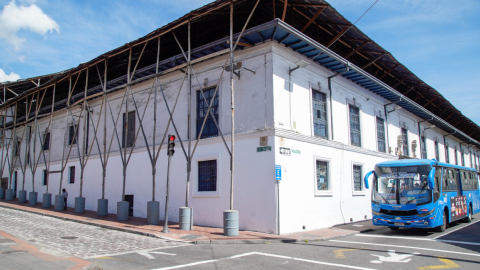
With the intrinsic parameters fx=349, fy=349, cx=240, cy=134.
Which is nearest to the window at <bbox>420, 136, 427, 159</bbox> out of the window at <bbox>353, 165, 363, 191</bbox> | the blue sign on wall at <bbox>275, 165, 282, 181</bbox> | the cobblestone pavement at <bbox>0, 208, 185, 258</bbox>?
the window at <bbox>353, 165, 363, 191</bbox>

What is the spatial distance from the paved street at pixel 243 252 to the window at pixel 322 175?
280 cm

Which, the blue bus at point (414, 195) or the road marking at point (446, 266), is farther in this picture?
the blue bus at point (414, 195)

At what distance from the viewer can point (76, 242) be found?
33.8ft

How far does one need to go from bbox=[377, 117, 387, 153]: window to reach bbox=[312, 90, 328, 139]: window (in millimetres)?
6195

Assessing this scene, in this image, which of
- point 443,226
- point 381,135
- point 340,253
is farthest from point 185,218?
point 381,135

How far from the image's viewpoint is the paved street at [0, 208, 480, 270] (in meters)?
7.32

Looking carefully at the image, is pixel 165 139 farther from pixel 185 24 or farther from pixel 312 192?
pixel 312 192

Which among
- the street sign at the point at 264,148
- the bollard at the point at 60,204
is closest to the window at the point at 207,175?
the street sign at the point at 264,148

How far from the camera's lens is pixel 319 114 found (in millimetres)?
15695

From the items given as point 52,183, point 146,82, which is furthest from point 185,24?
point 52,183

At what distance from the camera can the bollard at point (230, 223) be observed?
11.4 metres

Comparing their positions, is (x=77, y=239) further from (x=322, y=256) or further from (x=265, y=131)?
(x=322, y=256)

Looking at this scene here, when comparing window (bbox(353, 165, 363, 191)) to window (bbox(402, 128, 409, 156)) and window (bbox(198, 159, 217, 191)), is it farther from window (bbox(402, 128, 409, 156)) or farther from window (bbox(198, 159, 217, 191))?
window (bbox(198, 159, 217, 191))

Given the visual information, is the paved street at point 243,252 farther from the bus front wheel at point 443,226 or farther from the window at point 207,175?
the window at point 207,175
